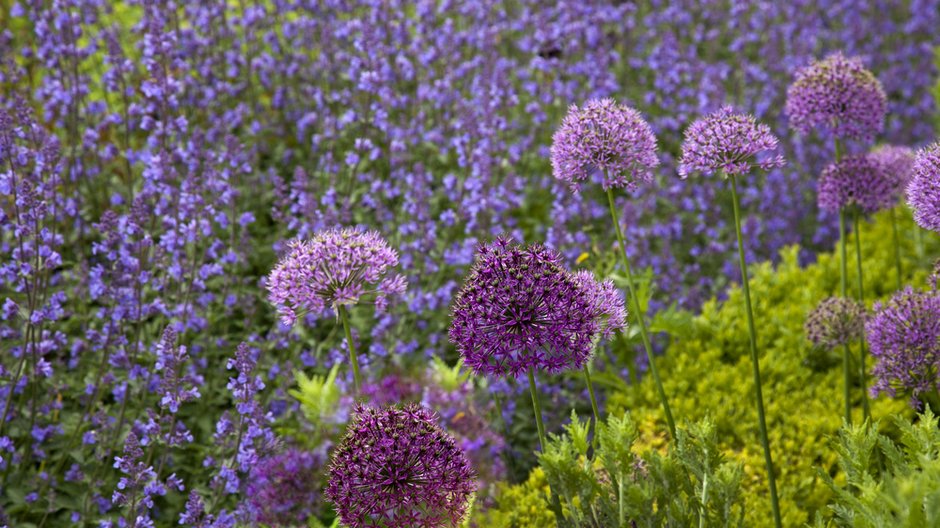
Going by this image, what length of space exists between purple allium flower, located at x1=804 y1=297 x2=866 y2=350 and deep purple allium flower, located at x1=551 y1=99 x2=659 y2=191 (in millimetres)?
1036

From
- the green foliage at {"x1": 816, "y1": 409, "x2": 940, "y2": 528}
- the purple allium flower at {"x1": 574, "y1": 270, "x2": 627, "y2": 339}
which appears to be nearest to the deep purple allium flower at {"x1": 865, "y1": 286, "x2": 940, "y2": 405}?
the green foliage at {"x1": 816, "y1": 409, "x2": 940, "y2": 528}

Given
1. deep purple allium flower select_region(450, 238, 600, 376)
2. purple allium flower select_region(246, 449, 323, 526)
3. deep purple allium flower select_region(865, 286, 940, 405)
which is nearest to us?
deep purple allium flower select_region(450, 238, 600, 376)

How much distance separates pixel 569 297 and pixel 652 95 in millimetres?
4409

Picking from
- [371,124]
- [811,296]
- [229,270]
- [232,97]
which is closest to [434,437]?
[229,270]

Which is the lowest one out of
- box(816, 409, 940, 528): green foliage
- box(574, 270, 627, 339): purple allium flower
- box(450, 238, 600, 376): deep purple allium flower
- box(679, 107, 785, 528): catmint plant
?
box(816, 409, 940, 528): green foliage

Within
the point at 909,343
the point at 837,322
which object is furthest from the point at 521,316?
the point at 837,322

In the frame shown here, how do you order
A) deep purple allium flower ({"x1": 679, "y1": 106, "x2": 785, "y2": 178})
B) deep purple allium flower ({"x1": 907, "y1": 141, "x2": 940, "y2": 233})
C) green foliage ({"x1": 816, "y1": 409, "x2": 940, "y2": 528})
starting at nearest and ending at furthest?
green foliage ({"x1": 816, "y1": 409, "x2": 940, "y2": 528}), deep purple allium flower ({"x1": 907, "y1": 141, "x2": 940, "y2": 233}), deep purple allium flower ({"x1": 679, "y1": 106, "x2": 785, "y2": 178})

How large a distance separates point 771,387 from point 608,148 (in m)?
2.03

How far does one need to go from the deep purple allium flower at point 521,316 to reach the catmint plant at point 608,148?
0.47m

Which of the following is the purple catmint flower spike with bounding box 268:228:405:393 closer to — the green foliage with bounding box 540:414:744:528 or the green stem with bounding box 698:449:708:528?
the green foliage with bounding box 540:414:744:528

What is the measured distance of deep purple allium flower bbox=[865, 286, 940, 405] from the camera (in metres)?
2.82

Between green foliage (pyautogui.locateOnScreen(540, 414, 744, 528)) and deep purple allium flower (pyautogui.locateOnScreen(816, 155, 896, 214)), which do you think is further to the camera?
deep purple allium flower (pyautogui.locateOnScreen(816, 155, 896, 214))

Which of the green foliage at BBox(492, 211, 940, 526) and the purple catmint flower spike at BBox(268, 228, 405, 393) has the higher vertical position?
the green foliage at BBox(492, 211, 940, 526)

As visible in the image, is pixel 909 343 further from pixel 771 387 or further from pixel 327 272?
pixel 327 272
